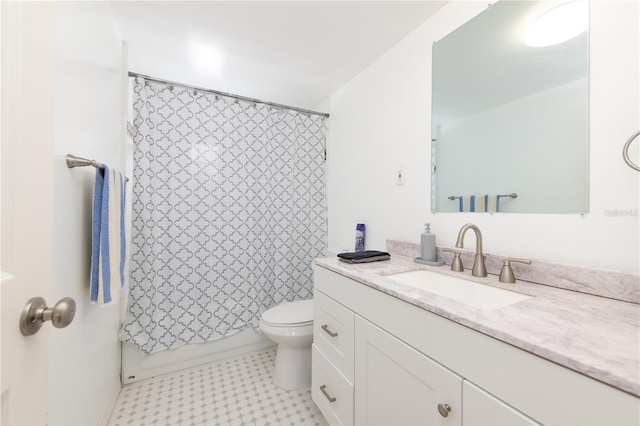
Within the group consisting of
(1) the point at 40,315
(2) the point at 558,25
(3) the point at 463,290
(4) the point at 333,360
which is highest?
(2) the point at 558,25

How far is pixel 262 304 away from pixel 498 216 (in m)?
1.70

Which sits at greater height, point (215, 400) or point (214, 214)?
point (214, 214)

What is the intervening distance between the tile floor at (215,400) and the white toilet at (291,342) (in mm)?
68

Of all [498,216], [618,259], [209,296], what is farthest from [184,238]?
[618,259]

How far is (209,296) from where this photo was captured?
6.28ft

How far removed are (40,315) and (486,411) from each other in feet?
3.01

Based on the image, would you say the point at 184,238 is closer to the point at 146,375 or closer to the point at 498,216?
the point at 146,375

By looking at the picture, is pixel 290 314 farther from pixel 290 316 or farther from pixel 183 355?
pixel 183 355

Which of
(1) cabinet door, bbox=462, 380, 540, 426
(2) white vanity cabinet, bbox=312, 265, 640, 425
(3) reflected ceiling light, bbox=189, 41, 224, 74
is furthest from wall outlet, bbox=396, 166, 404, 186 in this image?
(3) reflected ceiling light, bbox=189, 41, 224, 74

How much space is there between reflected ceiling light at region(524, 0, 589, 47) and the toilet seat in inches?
68.5

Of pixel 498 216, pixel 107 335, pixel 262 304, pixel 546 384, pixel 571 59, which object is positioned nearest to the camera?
pixel 546 384

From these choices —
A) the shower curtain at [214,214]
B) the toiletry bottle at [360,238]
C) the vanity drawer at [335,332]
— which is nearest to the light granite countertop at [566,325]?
the vanity drawer at [335,332]

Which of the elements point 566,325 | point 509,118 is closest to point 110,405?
point 566,325

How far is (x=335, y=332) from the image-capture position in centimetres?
123
